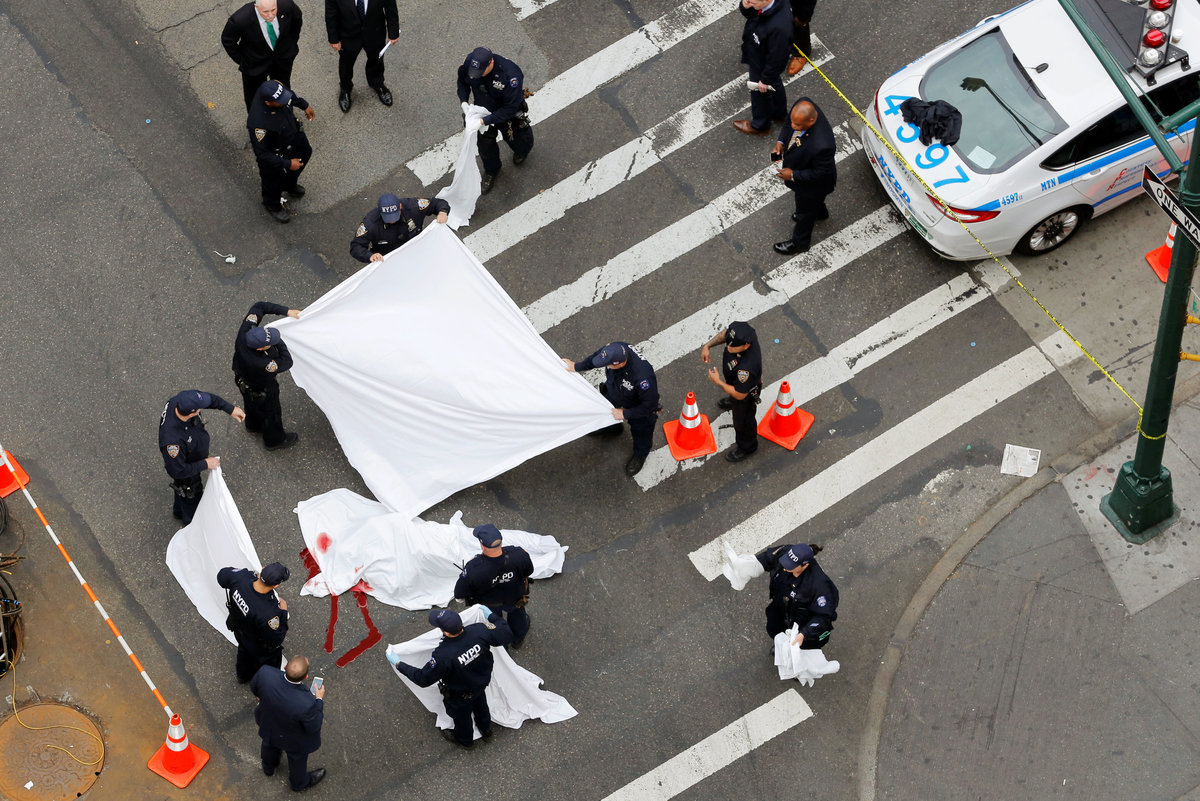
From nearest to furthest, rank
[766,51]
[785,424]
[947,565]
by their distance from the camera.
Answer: [947,565], [785,424], [766,51]

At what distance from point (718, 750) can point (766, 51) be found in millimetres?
7135

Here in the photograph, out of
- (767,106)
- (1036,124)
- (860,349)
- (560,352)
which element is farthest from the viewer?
(767,106)

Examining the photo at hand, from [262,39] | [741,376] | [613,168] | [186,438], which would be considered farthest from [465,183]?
[186,438]

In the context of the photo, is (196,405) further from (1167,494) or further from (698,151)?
(1167,494)

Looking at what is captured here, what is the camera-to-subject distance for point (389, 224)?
40.7 ft

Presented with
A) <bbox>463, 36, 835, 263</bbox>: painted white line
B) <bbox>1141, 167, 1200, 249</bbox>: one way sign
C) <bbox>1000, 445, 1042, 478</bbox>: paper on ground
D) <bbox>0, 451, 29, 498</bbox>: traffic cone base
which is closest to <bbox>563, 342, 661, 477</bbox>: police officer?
<bbox>463, 36, 835, 263</bbox>: painted white line

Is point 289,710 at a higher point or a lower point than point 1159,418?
higher

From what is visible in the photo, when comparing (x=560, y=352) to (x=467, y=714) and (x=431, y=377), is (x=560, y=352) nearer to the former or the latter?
(x=431, y=377)

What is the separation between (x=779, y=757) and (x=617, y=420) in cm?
323

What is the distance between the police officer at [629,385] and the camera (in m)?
11.6

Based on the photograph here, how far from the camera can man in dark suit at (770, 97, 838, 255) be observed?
12.5 metres

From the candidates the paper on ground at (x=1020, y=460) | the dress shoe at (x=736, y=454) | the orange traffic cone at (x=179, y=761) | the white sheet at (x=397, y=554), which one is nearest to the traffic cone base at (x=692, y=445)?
the dress shoe at (x=736, y=454)

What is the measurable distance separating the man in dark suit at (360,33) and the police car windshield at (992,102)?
5.71 metres

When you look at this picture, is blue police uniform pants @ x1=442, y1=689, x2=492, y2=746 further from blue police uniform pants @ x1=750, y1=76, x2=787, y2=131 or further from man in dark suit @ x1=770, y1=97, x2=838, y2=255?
blue police uniform pants @ x1=750, y1=76, x2=787, y2=131
